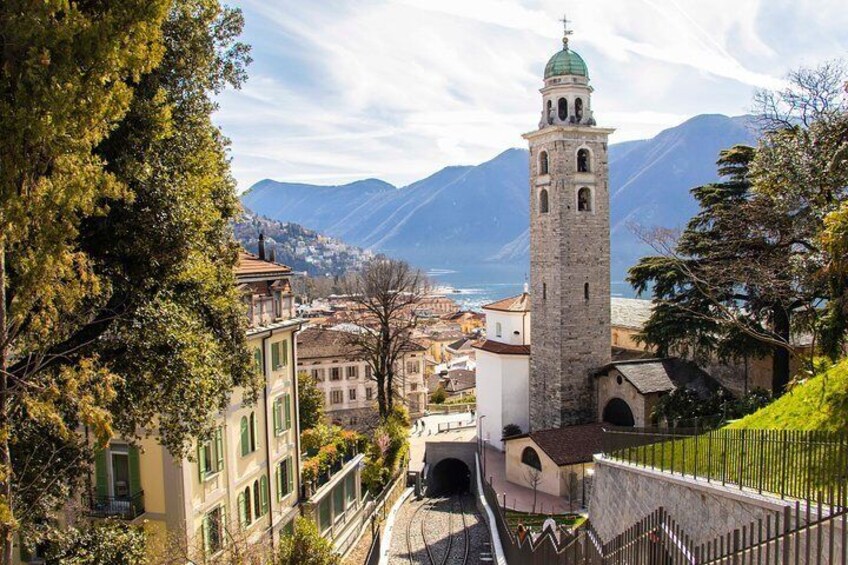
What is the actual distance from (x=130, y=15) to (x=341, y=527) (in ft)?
60.5

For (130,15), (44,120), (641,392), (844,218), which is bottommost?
(641,392)

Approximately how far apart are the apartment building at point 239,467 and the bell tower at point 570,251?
53.7ft

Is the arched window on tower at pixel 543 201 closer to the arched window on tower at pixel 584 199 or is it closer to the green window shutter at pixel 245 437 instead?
the arched window on tower at pixel 584 199

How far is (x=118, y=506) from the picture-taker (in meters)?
12.6

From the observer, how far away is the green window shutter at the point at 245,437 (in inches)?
618

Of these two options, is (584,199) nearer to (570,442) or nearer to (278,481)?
(570,442)

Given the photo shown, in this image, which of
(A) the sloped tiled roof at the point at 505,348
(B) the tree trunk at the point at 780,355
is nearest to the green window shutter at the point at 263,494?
(B) the tree trunk at the point at 780,355

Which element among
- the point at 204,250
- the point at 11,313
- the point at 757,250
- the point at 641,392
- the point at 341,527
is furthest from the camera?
the point at 641,392

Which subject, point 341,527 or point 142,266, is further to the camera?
point 341,527

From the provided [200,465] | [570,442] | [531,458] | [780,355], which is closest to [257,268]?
[200,465]

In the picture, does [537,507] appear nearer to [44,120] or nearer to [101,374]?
[101,374]

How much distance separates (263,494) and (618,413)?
1894 centimetres

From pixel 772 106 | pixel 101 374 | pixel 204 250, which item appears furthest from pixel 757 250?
pixel 101 374

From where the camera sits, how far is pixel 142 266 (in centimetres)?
819
